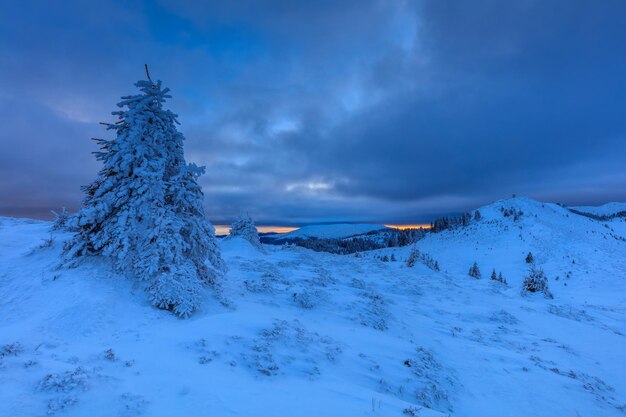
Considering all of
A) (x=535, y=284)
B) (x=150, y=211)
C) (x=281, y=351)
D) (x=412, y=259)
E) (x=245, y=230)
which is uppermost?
(x=150, y=211)

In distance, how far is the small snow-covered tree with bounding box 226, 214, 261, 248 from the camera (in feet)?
117

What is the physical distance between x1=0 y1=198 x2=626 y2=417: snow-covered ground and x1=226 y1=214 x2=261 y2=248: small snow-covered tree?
17150 mm

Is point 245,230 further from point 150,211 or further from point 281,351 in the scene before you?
point 281,351

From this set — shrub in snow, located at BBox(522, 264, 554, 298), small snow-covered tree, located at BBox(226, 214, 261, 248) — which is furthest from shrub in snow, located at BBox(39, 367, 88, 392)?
small snow-covered tree, located at BBox(226, 214, 261, 248)

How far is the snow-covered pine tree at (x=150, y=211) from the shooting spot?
10.3 metres

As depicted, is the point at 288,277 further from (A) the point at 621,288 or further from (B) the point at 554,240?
(B) the point at 554,240

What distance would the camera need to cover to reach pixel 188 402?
5863 mm

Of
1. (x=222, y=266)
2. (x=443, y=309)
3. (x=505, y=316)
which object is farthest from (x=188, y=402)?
(x=505, y=316)

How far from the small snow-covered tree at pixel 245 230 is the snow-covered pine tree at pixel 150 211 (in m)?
23.5

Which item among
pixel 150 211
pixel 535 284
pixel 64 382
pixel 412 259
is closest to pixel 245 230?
pixel 412 259

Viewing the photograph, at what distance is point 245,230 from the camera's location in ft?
119

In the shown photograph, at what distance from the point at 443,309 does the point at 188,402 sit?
51.6 ft

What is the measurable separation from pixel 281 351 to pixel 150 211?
6.78 metres

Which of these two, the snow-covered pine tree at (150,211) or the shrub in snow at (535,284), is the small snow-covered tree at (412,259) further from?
Result: the snow-covered pine tree at (150,211)
